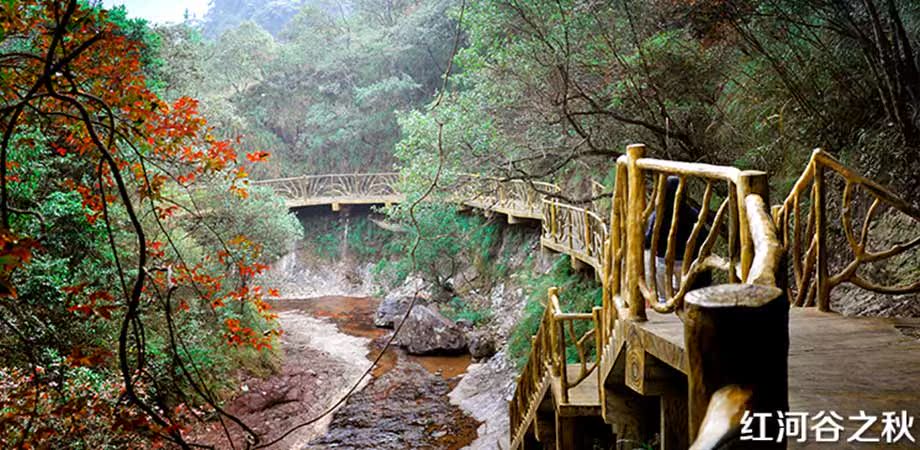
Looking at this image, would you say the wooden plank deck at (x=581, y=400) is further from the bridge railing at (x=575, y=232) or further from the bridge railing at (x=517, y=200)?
the bridge railing at (x=517, y=200)

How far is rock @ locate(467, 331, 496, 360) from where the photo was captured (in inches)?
526

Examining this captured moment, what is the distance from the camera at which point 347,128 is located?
24.7 m

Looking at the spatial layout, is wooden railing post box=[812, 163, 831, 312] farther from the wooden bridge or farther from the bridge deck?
the bridge deck

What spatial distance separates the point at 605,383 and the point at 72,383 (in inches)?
214

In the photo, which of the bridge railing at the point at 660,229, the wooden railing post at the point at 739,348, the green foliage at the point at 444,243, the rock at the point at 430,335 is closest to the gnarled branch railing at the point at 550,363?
the bridge railing at the point at 660,229

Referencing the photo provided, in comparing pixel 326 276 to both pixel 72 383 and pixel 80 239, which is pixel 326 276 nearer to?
pixel 80 239

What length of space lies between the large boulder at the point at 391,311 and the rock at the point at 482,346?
3.05 metres

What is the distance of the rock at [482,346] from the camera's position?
13.4 m

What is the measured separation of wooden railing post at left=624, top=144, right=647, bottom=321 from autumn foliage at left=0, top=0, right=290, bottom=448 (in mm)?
2245

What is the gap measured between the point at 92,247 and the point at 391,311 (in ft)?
31.4

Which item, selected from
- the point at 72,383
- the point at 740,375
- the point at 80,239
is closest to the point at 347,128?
the point at 80,239

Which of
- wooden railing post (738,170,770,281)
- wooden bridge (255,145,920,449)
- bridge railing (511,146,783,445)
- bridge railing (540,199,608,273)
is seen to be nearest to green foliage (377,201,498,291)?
bridge railing (540,199,608,273)

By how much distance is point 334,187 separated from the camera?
2488 cm

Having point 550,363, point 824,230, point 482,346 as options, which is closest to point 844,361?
point 824,230
